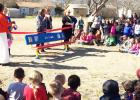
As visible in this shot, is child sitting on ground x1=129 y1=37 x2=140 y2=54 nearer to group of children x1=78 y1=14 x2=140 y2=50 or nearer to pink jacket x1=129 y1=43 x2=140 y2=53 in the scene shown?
pink jacket x1=129 y1=43 x2=140 y2=53

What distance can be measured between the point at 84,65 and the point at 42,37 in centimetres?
209

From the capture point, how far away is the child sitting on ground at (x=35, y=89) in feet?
Answer: 23.0

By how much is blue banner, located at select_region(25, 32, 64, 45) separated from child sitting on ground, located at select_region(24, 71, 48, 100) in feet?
26.4

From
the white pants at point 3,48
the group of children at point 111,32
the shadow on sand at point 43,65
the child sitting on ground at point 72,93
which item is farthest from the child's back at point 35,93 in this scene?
the group of children at point 111,32

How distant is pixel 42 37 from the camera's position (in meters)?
16.0

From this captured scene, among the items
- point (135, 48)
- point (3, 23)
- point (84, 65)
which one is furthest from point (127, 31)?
point (3, 23)

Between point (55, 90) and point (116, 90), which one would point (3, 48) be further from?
point (55, 90)

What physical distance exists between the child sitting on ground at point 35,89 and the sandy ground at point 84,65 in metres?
3.68

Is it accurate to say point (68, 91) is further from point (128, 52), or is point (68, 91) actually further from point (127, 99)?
point (128, 52)

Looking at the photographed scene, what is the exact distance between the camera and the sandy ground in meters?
12.3

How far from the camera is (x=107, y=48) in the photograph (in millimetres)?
19688

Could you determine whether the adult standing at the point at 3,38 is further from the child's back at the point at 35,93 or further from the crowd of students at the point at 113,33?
the crowd of students at the point at 113,33

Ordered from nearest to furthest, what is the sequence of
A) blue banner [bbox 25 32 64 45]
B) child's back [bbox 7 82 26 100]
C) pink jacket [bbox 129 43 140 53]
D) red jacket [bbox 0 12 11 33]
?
child's back [bbox 7 82 26 100], red jacket [bbox 0 12 11 33], blue banner [bbox 25 32 64 45], pink jacket [bbox 129 43 140 53]

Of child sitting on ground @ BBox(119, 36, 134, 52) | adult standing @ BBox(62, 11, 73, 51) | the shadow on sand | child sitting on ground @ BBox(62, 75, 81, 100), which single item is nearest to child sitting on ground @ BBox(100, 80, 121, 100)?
child sitting on ground @ BBox(62, 75, 81, 100)
